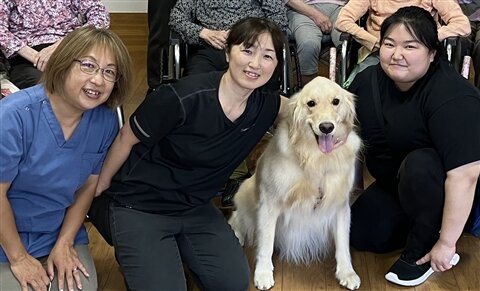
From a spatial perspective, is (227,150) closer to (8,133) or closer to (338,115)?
(338,115)

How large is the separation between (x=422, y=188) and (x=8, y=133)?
1.32 metres

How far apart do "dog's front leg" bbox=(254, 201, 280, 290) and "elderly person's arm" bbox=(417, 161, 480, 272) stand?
21.9 inches

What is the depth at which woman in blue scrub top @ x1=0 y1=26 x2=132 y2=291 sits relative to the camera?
1.84 meters

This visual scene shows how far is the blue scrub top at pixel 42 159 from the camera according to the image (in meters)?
1.83

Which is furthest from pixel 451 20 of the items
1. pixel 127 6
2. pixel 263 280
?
pixel 127 6

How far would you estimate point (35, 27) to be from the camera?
2789mm

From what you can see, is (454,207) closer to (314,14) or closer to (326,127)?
(326,127)

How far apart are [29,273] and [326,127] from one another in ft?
3.33

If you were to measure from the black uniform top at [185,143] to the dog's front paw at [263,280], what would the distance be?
1.09 ft

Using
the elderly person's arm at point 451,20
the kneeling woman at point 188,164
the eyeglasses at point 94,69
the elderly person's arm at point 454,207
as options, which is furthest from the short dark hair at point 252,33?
the elderly person's arm at point 451,20

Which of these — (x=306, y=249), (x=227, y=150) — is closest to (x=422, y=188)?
(x=306, y=249)

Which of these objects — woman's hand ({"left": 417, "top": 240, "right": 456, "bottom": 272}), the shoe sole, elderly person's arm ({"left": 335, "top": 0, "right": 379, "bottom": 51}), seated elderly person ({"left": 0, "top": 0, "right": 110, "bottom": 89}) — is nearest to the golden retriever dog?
the shoe sole

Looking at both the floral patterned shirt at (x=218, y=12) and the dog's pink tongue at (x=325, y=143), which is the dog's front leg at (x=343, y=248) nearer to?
the dog's pink tongue at (x=325, y=143)

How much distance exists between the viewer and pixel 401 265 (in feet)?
7.50
